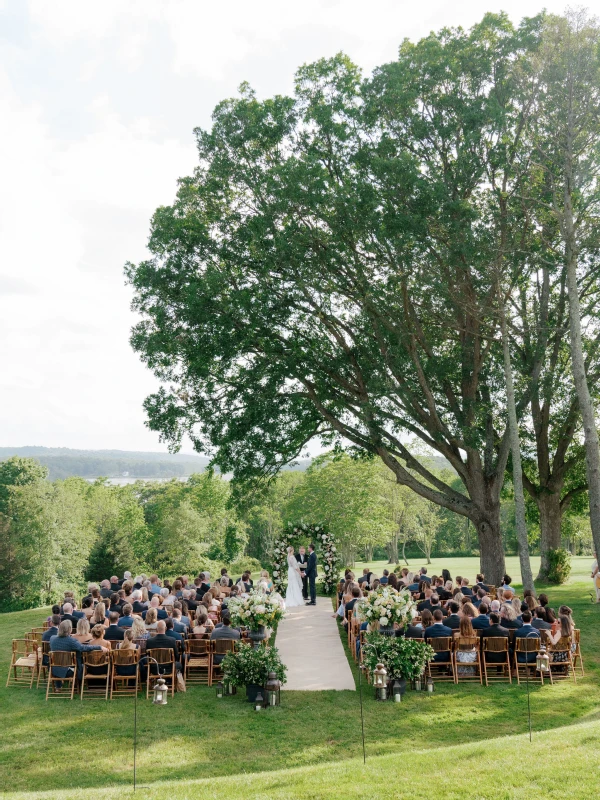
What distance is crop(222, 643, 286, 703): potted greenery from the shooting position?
39.1 ft

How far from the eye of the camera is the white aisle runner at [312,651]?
13474 mm

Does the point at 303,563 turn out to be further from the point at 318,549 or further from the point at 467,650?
the point at 467,650

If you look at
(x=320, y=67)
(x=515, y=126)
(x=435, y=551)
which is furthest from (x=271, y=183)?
(x=435, y=551)

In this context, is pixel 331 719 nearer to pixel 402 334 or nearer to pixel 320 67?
pixel 402 334

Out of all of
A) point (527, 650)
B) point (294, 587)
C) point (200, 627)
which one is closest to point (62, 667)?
point (200, 627)

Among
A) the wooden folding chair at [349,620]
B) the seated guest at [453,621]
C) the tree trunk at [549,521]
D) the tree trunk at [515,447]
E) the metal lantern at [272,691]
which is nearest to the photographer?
the metal lantern at [272,691]

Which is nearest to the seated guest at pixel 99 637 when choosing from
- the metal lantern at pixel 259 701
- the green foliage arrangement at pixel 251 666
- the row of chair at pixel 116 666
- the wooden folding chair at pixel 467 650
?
the row of chair at pixel 116 666

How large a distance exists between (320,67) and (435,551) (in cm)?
5406

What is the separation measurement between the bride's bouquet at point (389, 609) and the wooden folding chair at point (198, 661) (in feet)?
10.3

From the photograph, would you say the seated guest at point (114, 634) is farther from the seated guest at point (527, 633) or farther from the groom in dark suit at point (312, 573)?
the groom in dark suit at point (312, 573)

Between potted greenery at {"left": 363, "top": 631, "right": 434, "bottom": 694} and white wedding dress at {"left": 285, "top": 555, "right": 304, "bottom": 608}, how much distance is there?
32.2 feet

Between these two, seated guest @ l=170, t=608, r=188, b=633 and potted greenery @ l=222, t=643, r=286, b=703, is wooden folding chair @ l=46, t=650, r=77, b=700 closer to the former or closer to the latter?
seated guest @ l=170, t=608, r=188, b=633

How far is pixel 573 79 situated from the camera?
59.2ft

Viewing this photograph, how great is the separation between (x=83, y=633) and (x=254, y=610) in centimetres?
343
